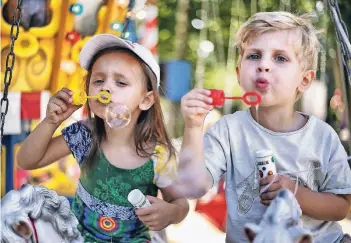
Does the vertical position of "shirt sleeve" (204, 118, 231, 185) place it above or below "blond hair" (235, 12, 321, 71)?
below

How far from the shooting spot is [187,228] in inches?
140

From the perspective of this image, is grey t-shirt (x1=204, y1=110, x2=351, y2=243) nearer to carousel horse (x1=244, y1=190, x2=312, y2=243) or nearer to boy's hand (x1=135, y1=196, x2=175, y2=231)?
boy's hand (x1=135, y1=196, x2=175, y2=231)

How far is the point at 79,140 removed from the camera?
68.9 inches

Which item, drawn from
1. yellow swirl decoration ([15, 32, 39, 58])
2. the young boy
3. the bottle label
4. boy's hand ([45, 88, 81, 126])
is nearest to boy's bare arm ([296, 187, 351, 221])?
the young boy

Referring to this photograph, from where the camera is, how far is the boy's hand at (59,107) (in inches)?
65.4

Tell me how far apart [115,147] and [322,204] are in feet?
1.73

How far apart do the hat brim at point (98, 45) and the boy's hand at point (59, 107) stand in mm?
119

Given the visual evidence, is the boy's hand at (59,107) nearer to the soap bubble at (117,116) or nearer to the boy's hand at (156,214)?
the soap bubble at (117,116)

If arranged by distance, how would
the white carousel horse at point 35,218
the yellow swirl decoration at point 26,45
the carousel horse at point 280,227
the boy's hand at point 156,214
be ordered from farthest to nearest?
the yellow swirl decoration at point 26,45 < the boy's hand at point 156,214 < the white carousel horse at point 35,218 < the carousel horse at point 280,227

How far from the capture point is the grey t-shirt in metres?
1.61

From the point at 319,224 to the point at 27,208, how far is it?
0.72 meters

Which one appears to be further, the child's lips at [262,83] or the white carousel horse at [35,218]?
the child's lips at [262,83]

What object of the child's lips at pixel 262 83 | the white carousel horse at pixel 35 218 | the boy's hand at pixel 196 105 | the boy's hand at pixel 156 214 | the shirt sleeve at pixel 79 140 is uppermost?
the child's lips at pixel 262 83


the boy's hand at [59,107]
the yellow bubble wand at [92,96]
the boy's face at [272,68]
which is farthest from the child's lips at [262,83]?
the boy's hand at [59,107]
